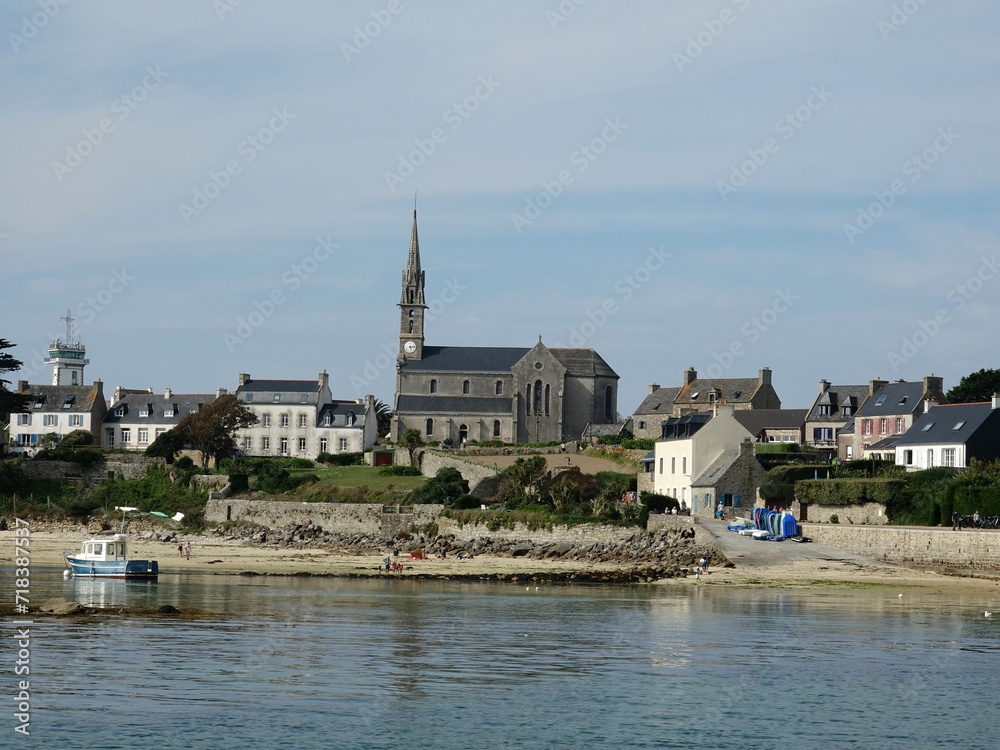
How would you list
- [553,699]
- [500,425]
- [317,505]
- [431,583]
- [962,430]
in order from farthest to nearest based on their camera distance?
[500,425]
[317,505]
[962,430]
[431,583]
[553,699]

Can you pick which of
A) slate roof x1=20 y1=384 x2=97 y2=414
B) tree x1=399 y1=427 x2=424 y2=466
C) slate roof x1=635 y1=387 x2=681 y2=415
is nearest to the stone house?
slate roof x1=635 y1=387 x2=681 y2=415

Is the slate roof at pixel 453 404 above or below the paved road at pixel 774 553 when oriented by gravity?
above

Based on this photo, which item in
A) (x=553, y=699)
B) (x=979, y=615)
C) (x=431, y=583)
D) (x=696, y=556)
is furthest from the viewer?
(x=696, y=556)

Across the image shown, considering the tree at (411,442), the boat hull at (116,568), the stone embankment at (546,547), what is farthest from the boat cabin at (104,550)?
the tree at (411,442)

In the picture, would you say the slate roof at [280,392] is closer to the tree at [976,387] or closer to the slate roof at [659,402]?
the slate roof at [659,402]

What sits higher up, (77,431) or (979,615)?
(77,431)

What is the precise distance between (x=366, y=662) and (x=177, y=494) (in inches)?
1937

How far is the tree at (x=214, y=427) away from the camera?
246 feet

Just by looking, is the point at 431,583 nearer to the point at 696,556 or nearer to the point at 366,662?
the point at 696,556

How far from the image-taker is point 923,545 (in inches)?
1607

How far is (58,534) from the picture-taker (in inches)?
2571

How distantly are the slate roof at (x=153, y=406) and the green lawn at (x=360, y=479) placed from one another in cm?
1811

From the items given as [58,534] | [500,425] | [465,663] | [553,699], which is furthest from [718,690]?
[500,425]

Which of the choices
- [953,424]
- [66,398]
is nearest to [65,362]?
[66,398]
